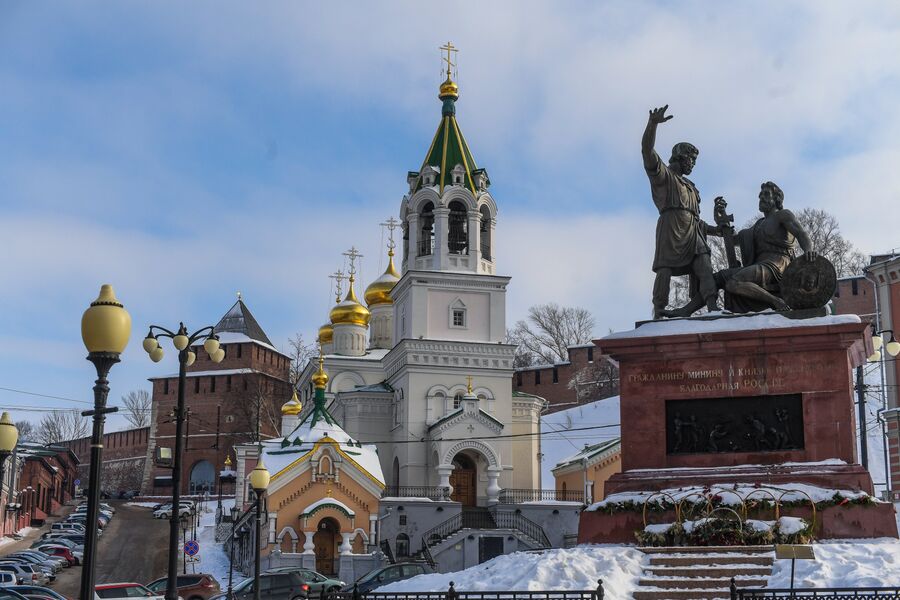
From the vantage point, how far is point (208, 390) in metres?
92.3

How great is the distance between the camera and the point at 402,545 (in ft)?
140

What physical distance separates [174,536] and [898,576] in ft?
32.5

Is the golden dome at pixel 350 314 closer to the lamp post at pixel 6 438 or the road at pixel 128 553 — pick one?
the road at pixel 128 553

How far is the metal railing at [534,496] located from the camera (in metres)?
47.7

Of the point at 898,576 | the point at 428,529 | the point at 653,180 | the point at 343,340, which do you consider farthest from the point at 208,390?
the point at 898,576

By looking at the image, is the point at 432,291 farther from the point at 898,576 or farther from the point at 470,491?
the point at 898,576

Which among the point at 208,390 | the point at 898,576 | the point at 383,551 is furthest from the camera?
the point at 208,390

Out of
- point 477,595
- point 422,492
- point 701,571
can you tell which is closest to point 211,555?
point 422,492

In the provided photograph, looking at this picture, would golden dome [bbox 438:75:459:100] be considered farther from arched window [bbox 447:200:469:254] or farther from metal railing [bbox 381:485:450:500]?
metal railing [bbox 381:485:450:500]

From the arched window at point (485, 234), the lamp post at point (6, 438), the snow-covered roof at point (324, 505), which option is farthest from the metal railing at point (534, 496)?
the lamp post at point (6, 438)

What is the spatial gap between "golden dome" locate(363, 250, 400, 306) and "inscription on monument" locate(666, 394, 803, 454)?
4620 centimetres

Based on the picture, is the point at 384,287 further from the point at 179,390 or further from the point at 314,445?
the point at 179,390

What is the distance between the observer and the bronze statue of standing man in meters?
21.2

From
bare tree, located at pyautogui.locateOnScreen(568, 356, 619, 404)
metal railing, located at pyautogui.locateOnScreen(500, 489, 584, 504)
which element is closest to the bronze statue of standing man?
metal railing, located at pyautogui.locateOnScreen(500, 489, 584, 504)
